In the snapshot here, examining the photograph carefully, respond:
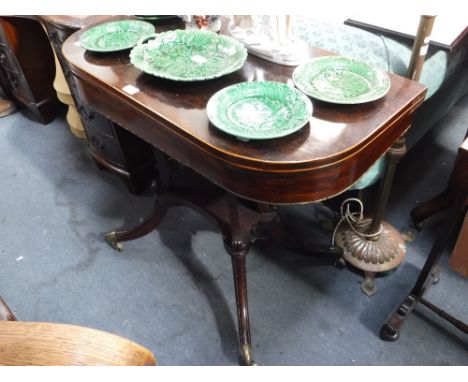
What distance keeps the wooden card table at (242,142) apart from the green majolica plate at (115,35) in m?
0.02

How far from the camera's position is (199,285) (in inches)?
54.9

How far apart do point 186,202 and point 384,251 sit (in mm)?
698

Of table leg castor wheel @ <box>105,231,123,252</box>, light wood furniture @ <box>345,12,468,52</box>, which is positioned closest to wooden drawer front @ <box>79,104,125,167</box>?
table leg castor wheel @ <box>105,231,123,252</box>

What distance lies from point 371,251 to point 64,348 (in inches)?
43.7

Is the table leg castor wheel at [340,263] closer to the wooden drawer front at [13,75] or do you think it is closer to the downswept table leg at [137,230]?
the downswept table leg at [137,230]

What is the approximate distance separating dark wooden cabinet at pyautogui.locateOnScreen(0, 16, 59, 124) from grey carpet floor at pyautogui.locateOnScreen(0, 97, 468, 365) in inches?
23.4

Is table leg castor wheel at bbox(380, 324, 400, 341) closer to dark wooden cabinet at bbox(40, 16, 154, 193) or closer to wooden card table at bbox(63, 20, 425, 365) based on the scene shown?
wooden card table at bbox(63, 20, 425, 365)

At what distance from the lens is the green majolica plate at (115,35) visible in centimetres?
104

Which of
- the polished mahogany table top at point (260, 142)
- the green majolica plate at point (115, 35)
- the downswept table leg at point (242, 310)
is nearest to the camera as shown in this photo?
the polished mahogany table top at point (260, 142)

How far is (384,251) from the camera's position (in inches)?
52.3

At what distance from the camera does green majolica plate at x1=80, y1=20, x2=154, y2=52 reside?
1.04 metres

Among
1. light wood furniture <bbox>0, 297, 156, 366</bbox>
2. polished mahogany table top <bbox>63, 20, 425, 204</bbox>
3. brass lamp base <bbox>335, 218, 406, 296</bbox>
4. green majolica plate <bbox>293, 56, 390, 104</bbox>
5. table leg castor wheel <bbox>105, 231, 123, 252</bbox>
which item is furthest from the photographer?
table leg castor wheel <bbox>105, 231, 123, 252</bbox>

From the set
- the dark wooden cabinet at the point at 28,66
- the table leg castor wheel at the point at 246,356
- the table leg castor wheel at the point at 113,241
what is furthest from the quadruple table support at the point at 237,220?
the dark wooden cabinet at the point at 28,66

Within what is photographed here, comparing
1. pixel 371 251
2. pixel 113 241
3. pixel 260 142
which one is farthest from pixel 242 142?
pixel 113 241
